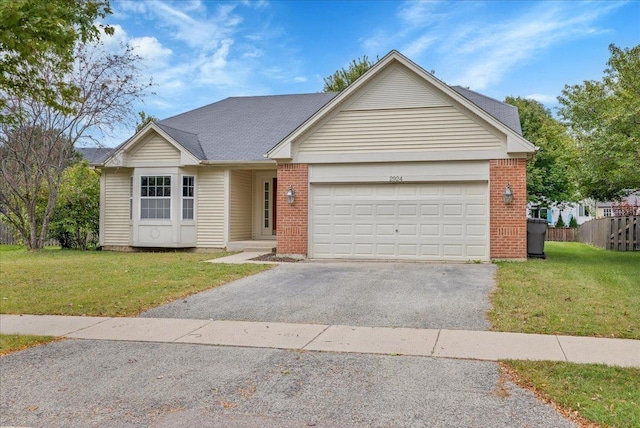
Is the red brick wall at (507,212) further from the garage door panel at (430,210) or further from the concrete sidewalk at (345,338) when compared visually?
the concrete sidewalk at (345,338)

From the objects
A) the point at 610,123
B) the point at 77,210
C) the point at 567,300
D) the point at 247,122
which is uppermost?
the point at 247,122

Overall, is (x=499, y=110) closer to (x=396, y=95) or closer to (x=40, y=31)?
(x=396, y=95)

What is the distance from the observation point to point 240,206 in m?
19.7

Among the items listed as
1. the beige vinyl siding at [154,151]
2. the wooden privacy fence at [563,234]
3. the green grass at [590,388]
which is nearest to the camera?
the green grass at [590,388]

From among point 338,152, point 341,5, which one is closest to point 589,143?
point 338,152

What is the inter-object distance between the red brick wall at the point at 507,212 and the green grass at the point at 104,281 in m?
6.47

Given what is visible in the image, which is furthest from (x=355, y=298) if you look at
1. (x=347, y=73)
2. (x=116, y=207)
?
(x=347, y=73)

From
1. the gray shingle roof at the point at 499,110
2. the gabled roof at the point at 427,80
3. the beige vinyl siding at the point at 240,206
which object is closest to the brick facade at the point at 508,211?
the gabled roof at the point at 427,80

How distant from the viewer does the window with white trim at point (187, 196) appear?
61.9 ft

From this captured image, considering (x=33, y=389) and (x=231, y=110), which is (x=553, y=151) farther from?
(x=33, y=389)

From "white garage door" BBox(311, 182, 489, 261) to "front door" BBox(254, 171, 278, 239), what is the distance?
4.51 meters

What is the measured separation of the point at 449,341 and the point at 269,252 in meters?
11.9

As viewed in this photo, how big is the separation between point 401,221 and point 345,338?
9017 millimetres

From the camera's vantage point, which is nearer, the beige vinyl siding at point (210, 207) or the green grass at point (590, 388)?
the green grass at point (590, 388)
